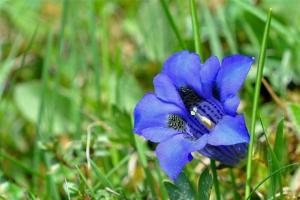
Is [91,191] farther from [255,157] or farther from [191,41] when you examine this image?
[191,41]

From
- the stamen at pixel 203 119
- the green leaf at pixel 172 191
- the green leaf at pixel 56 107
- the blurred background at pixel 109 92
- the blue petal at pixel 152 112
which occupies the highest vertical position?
the blue petal at pixel 152 112

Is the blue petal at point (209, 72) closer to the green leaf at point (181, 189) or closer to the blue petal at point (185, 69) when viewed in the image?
the blue petal at point (185, 69)

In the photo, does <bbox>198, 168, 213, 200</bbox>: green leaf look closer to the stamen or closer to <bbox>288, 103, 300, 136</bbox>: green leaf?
the stamen

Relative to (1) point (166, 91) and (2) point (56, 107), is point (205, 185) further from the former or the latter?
(2) point (56, 107)

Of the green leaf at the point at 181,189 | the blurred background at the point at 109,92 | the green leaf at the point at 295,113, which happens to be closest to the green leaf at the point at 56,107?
the blurred background at the point at 109,92

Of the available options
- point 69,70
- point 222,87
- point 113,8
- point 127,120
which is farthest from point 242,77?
point 113,8

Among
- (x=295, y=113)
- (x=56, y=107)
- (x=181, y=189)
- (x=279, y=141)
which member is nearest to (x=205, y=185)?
(x=181, y=189)

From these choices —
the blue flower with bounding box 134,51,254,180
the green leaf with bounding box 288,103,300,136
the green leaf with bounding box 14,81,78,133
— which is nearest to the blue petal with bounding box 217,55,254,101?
the blue flower with bounding box 134,51,254,180
